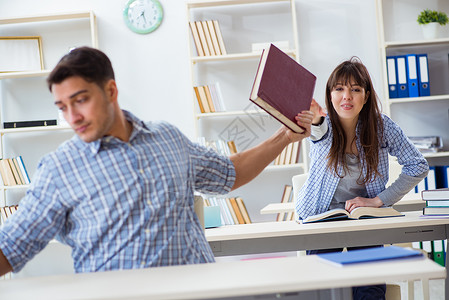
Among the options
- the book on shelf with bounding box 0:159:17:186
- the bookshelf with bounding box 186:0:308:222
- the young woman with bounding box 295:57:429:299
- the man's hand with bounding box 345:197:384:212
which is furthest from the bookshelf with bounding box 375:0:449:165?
the book on shelf with bounding box 0:159:17:186

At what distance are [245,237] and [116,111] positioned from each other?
0.85 meters

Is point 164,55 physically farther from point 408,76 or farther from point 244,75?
Answer: point 408,76

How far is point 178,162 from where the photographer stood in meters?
1.50

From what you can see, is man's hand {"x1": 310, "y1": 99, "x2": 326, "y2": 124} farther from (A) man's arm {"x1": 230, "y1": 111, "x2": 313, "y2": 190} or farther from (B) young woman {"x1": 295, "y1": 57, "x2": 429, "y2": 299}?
(A) man's arm {"x1": 230, "y1": 111, "x2": 313, "y2": 190}

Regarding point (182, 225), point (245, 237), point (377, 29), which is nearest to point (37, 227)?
point (182, 225)

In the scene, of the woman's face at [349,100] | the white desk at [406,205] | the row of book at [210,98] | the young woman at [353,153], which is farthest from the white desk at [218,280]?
the row of book at [210,98]

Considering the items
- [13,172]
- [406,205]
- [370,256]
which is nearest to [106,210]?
[370,256]

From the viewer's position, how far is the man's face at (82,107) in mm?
1400

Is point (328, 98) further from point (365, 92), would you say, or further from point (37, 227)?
point (37, 227)

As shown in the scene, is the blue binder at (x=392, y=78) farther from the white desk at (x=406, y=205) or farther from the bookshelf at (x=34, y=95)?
the bookshelf at (x=34, y=95)

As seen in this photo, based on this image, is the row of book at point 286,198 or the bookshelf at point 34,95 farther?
the bookshelf at point 34,95

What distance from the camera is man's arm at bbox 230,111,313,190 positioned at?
1688mm

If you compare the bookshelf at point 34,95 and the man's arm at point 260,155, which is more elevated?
the bookshelf at point 34,95

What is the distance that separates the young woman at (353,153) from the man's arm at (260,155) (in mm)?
497
